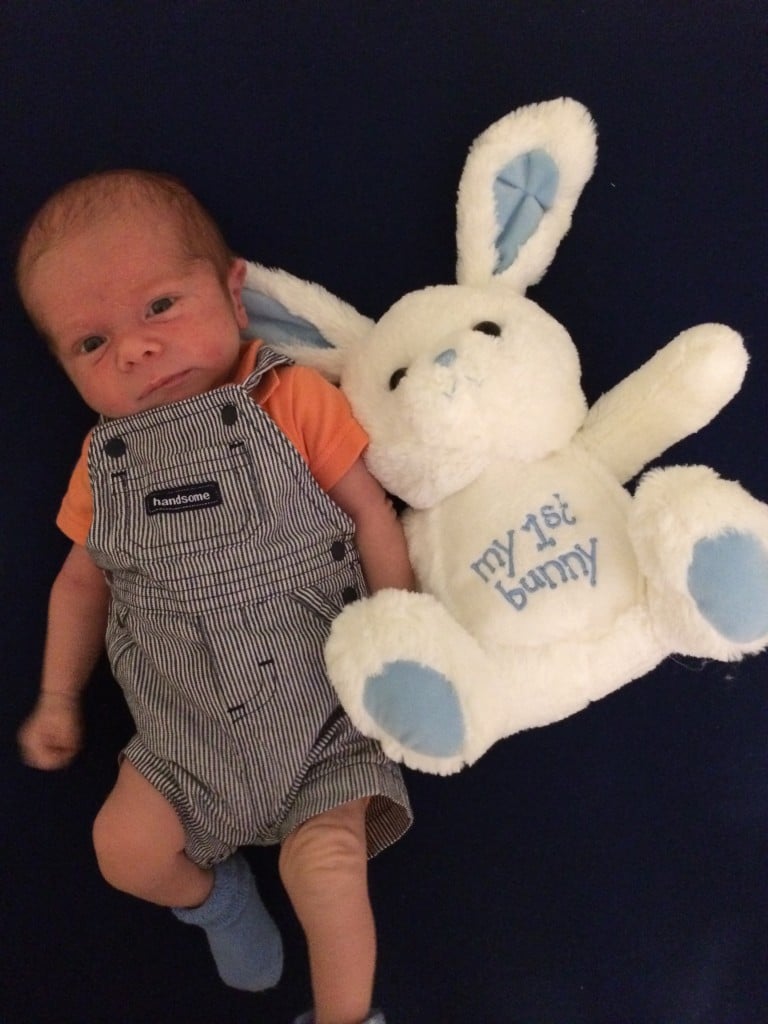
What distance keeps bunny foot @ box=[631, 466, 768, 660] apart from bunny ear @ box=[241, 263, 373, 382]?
1.01ft

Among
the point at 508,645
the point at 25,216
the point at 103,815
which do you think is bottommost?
the point at 103,815

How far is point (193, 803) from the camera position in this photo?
0.75m

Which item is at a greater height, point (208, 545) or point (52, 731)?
point (208, 545)

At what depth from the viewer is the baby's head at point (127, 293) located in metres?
0.75

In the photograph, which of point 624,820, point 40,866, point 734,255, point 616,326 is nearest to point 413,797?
point 624,820

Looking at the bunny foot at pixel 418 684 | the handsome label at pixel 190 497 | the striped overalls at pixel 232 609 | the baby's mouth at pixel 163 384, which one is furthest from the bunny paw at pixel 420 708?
the baby's mouth at pixel 163 384

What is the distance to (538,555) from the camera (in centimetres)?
69

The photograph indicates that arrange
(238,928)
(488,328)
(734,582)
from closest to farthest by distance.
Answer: (734,582)
(488,328)
(238,928)

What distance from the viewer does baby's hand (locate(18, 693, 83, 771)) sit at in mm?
865

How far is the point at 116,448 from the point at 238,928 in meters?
0.47

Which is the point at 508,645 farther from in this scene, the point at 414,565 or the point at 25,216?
the point at 25,216

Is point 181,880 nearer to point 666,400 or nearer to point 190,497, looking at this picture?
point 190,497

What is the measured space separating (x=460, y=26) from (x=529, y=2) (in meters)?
0.07

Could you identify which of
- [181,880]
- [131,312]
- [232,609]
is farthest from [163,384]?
[181,880]
